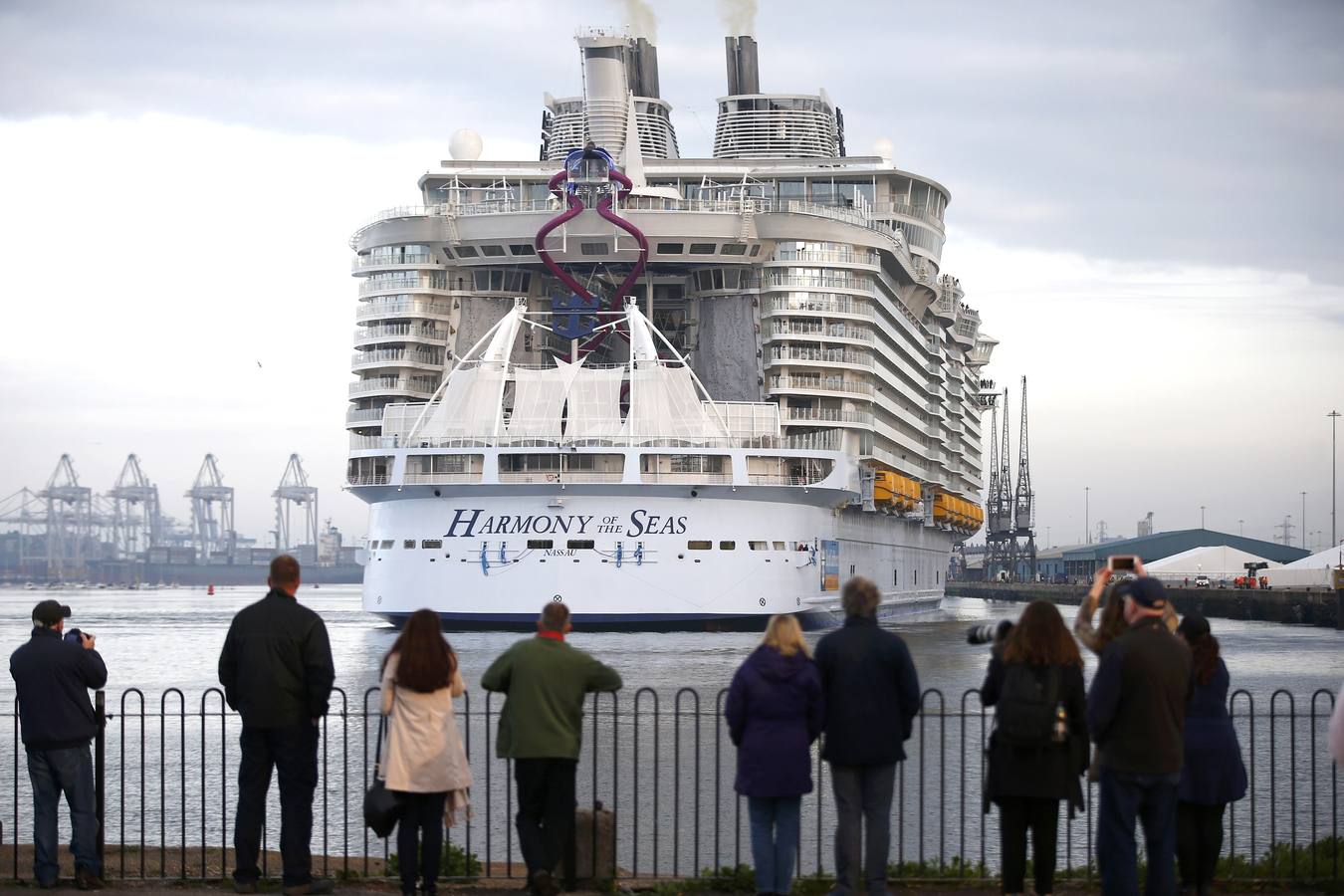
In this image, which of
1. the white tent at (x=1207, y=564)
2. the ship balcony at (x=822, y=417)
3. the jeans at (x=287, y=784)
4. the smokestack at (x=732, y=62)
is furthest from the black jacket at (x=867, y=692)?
the white tent at (x=1207, y=564)

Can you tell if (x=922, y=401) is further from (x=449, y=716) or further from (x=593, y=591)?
(x=449, y=716)

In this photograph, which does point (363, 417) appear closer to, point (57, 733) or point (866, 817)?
point (57, 733)

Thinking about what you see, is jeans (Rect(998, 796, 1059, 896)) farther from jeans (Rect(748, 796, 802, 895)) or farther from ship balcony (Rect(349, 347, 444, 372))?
ship balcony (Rect(349, 347, 444, 372))

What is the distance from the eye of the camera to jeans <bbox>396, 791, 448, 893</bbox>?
11.9m

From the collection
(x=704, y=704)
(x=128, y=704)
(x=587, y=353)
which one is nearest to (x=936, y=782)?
(x=704, y=704)

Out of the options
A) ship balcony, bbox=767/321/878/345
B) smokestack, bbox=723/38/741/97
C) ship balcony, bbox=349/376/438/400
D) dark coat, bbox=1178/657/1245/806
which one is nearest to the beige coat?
dark coat, bbox=1178/657/1245/806

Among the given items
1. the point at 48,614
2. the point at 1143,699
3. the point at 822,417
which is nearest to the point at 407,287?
the point at 822,417

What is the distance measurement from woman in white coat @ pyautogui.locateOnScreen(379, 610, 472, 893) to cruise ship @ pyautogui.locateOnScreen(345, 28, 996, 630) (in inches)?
1569

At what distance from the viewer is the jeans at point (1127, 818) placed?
10.9 meters

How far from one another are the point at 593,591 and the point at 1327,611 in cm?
4801

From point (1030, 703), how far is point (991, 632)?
87 centimetres

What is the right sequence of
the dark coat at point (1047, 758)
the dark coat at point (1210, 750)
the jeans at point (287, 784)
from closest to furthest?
the dark coat at point (1047, 758) → the dark coat at point (1210, 750) → the jeans at point (287, 784)

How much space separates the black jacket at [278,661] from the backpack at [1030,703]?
4.69 meters

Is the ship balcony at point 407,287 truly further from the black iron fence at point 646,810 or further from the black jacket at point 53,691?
the black jacket at point 53,691
